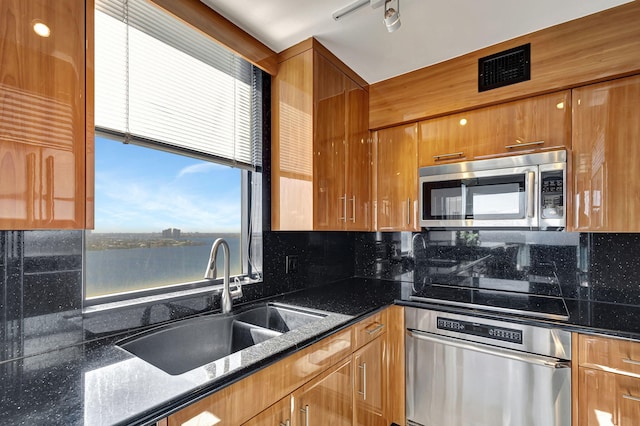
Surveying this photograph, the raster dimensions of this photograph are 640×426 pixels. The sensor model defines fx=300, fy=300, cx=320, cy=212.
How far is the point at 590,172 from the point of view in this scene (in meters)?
1.59

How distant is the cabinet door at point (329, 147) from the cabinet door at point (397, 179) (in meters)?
0.42

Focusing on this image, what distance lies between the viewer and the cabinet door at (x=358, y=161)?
2.08 metres

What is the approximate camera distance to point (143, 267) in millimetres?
1431

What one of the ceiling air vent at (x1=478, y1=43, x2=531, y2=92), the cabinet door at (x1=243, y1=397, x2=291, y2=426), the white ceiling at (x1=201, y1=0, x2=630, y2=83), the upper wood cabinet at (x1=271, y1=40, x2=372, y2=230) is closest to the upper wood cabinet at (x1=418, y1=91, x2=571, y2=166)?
the ceiling air vent at (x1=478, y1=43, x2=531, y2=92)

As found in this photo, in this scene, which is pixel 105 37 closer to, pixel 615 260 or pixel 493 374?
pixel 493 374

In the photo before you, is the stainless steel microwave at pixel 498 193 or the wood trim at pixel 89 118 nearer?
the wood trim at pixel 89 118

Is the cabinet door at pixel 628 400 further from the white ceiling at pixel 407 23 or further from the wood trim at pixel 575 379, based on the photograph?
the white ceiling at pixel 407 23

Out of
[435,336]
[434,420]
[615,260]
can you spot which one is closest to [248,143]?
[435,336]

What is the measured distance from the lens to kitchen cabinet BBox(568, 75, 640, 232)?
1.50 meters

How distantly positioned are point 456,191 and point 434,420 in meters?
1.39

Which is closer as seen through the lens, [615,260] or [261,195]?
[615,260]

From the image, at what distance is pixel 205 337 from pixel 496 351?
1489 millimetres

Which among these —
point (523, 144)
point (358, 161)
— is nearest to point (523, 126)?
point (523, 144)

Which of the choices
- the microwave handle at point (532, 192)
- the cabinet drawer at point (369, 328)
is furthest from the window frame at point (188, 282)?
the microwave handle at point (532, 192)
